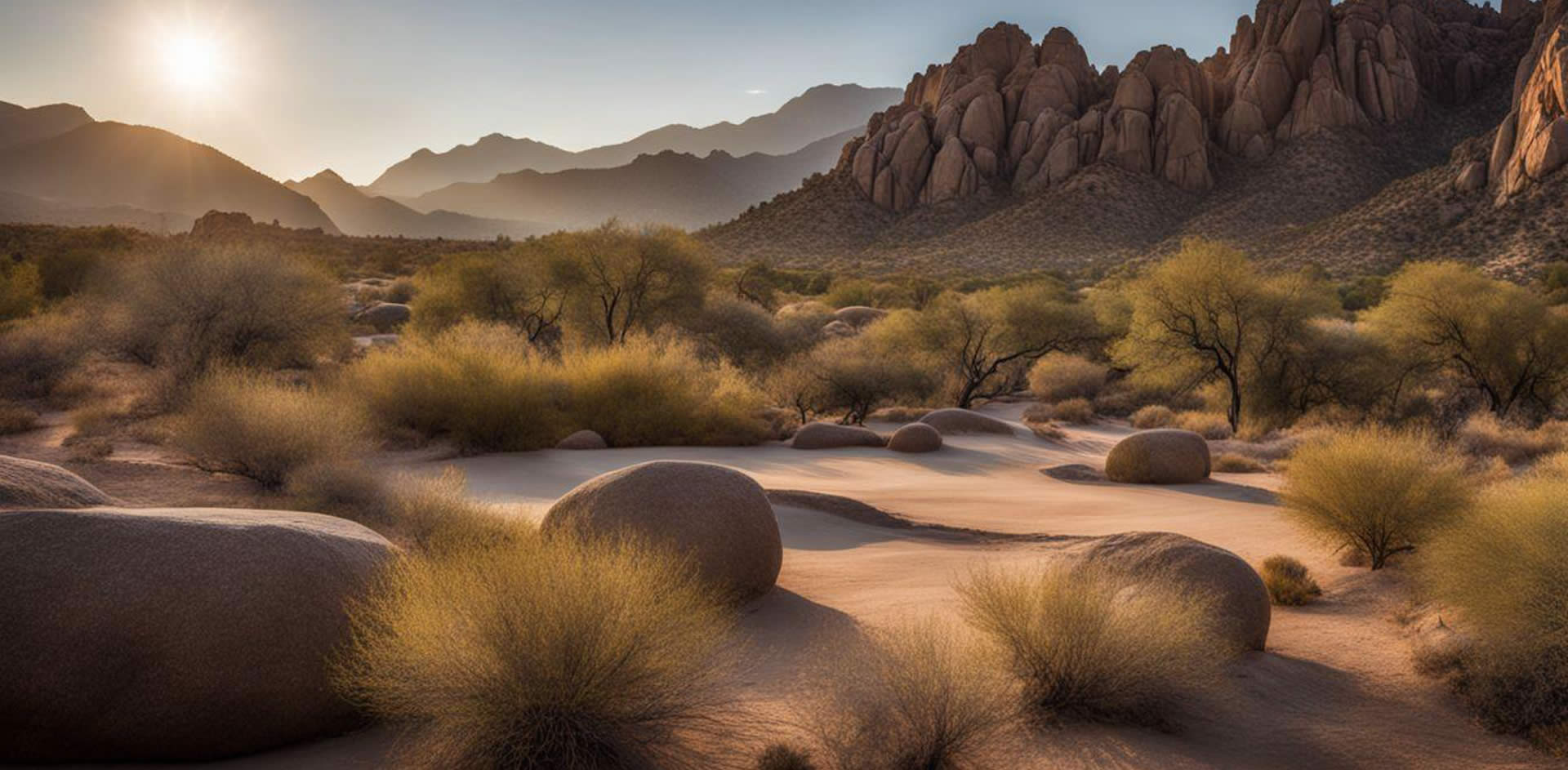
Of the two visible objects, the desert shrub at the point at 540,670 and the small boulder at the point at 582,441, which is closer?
the desert shrub at the point at 540,670

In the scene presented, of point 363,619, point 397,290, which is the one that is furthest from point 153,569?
point 397,290

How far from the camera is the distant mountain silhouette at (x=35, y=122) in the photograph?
164 m

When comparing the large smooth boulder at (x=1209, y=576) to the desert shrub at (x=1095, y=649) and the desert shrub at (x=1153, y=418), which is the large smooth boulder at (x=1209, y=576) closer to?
the desert shrub at (x=1095, y=649)

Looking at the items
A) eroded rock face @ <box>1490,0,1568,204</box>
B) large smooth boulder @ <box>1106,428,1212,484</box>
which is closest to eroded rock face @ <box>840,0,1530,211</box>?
eroded rock face @ <box>1490,0,1568,204</box>

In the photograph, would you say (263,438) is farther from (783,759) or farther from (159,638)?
(783,759)

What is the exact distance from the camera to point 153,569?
4703 millimetres

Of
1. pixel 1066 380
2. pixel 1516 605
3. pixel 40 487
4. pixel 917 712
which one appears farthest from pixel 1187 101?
pixel 40 487

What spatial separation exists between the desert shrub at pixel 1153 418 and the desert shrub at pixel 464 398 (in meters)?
16.7

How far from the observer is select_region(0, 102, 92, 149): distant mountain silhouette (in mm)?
164125

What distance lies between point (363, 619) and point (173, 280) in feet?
68.3

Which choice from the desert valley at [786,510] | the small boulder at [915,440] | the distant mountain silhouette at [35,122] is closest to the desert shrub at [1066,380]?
the desert valley at [786,510]

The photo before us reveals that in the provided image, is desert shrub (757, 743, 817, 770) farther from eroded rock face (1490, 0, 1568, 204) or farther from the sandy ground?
eroded rock face (1490, 0, 1568, 204)

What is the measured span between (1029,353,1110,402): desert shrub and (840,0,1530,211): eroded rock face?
45547 millimetres

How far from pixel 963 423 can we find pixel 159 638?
65.9ft
